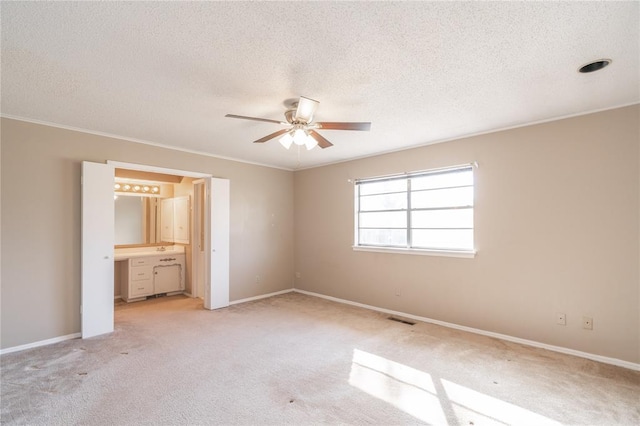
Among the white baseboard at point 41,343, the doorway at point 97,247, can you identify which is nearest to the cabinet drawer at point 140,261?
the doorway at point 97,247

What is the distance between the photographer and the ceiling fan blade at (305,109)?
7.95 feet

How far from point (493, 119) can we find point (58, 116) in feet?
15.5

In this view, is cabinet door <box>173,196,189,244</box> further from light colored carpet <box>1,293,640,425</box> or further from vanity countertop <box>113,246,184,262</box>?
light colored carpet <box>1,293,640,425</box>

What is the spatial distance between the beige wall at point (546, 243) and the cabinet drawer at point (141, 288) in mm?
4192

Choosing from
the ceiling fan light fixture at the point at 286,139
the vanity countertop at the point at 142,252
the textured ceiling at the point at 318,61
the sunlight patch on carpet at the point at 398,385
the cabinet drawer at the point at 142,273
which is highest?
the textured ceiling at the point at 318,61

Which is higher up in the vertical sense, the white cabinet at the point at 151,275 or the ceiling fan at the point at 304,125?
the ceiling fan at the point at 304,125

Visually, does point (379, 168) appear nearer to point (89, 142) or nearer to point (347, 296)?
point (347, 296)

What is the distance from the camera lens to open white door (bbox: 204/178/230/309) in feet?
16.0

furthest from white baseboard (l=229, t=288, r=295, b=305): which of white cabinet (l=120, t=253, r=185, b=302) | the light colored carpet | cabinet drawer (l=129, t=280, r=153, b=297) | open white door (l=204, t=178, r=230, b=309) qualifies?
cabinet drawer (l=129, t=280, r=153, b=297)

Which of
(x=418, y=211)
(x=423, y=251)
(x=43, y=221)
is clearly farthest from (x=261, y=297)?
(x=43, y=221)

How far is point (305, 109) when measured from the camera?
100 inches

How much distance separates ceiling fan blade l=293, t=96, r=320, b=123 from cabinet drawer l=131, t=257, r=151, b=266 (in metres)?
4.29

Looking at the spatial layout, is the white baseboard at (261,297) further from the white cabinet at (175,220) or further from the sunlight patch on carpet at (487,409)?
the sunlight patch on carpet at (487,409)

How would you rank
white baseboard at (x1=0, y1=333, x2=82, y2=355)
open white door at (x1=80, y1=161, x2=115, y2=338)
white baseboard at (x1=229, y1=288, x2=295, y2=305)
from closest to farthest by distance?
white baseboard at (x1=0, y1=333, x2=82, y2=355), open white door at (x1=80, y1=161, x2=115, y2=338), white baseboard at (x1=229, y1=288, x2=295, y2=305)
